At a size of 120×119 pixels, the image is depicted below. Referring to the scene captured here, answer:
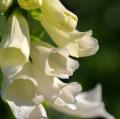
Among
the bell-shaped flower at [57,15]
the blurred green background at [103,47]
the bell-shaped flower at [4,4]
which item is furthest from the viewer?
the blurred green background at [103,47]

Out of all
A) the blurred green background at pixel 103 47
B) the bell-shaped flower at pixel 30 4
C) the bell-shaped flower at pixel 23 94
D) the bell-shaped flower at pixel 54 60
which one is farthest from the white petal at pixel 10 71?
the blurred green background at pixel 103 47

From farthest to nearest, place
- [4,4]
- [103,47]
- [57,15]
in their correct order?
[103,47]
[57,15]
[4,4]

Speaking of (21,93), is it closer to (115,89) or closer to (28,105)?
(28,105)

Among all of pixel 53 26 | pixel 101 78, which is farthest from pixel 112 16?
pixel 53 26

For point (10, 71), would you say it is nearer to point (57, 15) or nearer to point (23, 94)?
point (23, 94)

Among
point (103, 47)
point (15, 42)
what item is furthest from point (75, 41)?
point (103, 47)

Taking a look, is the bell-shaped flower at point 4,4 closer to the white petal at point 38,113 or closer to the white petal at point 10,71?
the white petal at point 10,71
